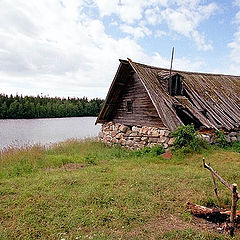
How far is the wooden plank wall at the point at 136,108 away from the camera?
1261cm

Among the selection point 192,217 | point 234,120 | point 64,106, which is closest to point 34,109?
point 64,106

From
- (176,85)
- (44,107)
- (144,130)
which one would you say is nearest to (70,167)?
(144,130)

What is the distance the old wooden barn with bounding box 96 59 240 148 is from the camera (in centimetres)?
1192

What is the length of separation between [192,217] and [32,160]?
22.0 ft

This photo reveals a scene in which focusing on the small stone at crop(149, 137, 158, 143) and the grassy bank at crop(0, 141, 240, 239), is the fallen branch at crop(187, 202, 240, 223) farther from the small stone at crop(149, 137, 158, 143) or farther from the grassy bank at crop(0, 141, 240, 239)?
the small stone at crop(149, 137, 158, 143)

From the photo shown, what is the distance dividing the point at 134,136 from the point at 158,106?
2687mm

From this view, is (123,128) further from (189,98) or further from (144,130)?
(189,98)

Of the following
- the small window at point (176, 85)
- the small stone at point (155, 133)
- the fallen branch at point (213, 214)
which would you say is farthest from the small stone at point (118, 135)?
the fallen branch at point (213, 214)

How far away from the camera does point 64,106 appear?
1635 inches

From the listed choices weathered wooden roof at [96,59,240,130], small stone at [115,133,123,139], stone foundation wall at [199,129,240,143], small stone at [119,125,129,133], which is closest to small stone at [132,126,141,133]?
small stone at [119,125,129,133]

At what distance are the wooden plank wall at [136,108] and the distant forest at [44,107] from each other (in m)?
23.2

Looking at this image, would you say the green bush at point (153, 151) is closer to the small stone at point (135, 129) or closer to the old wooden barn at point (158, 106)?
the old wooden barn at point (158, 106)

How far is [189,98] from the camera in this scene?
13477mm

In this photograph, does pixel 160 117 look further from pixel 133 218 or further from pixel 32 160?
pixel 133 218
